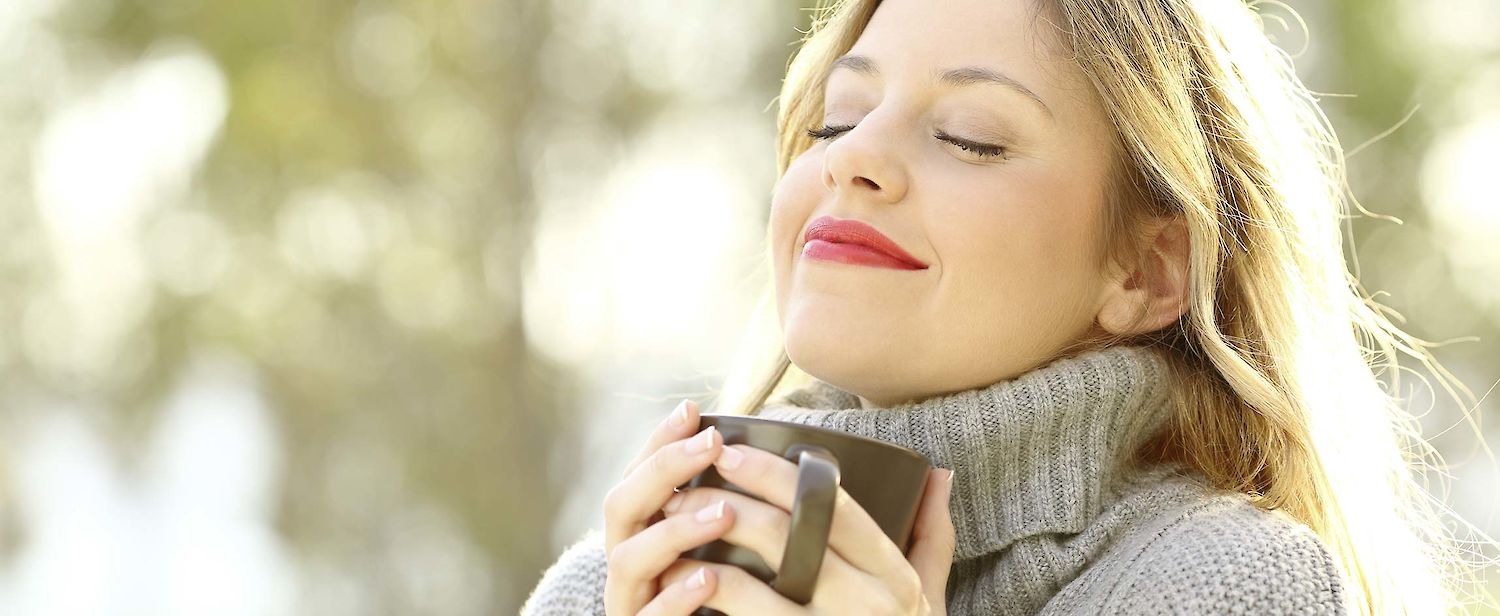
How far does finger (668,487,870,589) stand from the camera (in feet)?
3.41

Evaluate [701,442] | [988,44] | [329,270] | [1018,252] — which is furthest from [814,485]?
[329,270]

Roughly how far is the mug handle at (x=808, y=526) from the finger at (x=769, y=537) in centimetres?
1

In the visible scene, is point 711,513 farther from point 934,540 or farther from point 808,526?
point 934,540

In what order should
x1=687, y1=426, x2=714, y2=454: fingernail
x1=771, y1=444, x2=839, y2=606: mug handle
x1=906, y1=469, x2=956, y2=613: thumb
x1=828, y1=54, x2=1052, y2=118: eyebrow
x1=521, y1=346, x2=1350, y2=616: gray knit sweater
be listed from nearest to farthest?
Result: x1=771, y1=444, x2=839, y2=606: mug handle
x1=687, y1=426, x2=714, y2=454: fingernail
x1=906, y1=469, x2=956, y2=613: thumb
x1=521, y1=346, x2=1350, y2=616: gray knit sweater
x1=828, y1=54, x2=1052, y2=118: eyebrow

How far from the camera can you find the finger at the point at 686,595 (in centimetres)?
105

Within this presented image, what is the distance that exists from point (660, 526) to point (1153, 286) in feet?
2.51

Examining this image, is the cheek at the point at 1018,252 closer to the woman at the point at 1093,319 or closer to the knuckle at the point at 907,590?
the woman at the point at 1093,319

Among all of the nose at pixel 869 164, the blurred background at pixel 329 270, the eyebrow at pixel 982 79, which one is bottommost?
the blurred background at pixel 329 270

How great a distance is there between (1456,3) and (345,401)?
521 centimetres

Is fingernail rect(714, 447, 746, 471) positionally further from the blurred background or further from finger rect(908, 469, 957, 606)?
the blurred background

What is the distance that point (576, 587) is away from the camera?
1.57m

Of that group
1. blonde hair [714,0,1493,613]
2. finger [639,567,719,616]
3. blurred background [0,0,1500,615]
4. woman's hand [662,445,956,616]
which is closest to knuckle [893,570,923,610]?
woman's hand [662,445,956,616]

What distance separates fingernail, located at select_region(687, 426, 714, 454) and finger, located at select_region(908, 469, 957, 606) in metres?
0.22

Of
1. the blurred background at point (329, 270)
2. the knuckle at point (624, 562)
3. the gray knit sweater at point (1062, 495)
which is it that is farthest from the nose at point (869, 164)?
the blurred background at point (329, 270)
